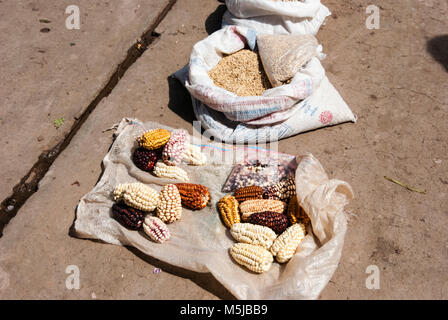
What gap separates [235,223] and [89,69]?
2.65 m

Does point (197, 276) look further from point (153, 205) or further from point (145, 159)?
point (145, 159)

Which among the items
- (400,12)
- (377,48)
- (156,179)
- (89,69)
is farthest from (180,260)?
(400,12)

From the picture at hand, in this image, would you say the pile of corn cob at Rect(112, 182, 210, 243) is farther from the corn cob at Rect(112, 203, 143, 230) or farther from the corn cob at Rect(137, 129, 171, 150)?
the corn cob at Rect(137, 129, 171, 150)

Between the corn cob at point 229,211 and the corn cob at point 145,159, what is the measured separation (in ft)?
2.40

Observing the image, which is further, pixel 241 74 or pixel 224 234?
pixel 241 74

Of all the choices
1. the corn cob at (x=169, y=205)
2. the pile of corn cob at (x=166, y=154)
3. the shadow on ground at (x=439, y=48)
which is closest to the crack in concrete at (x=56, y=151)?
the pile of corn cob at (x=166, y=154)

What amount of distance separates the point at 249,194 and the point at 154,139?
923 millimetres

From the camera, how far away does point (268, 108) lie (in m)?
3.40

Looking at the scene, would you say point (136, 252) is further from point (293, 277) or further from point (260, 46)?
point (260, 46)

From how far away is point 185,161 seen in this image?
3355 millimetres

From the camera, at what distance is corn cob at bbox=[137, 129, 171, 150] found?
3201 millimetres

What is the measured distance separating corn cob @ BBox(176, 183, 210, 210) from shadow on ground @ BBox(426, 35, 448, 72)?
10.3 ft

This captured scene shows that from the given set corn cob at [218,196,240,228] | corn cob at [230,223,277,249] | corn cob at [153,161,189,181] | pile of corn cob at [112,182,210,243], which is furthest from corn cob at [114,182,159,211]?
corn cob at [230,223,277,249]

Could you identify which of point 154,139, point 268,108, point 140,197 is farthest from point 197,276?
point 268,108
